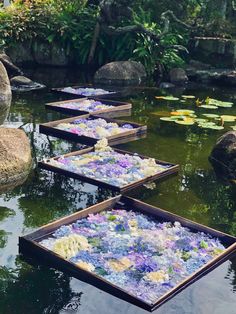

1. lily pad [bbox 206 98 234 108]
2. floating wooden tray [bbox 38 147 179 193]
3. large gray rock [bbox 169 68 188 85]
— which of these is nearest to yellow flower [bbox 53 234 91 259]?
floating wooden tray [bbox 38 147 179 193]

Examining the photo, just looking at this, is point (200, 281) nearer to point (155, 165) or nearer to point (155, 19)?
point (155, 165)

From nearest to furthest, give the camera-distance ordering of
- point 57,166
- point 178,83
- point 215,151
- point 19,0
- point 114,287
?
1. point 114,287
2. point 57,166
3. point 215,151
4. point 178,83
5. point 19,0

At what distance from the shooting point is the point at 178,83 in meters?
16.5

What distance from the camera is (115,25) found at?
1811 centimetres

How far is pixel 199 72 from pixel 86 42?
4238 millimetres

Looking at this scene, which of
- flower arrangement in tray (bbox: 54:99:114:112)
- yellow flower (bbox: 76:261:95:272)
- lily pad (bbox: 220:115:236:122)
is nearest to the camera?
yellow flower (bbox: 76:261:95:272)

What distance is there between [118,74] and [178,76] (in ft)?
7.51

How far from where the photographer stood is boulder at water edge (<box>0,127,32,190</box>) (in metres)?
7.24

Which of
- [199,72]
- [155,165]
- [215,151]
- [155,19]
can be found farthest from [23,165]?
[155,19]

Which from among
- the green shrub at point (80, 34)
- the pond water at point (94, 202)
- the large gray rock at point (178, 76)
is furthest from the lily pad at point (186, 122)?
the green shrub at point (80, 34)

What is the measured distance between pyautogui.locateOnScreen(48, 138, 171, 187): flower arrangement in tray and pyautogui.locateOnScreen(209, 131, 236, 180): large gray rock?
1044mm

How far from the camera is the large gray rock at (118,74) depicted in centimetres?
1557

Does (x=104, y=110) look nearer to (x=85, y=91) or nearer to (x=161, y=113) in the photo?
(x=161, y=113)

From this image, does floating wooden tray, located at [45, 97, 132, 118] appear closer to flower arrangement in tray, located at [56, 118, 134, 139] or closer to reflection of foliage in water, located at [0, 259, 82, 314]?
flower arrangement in tray, located at [56, 118, 134, 139]
